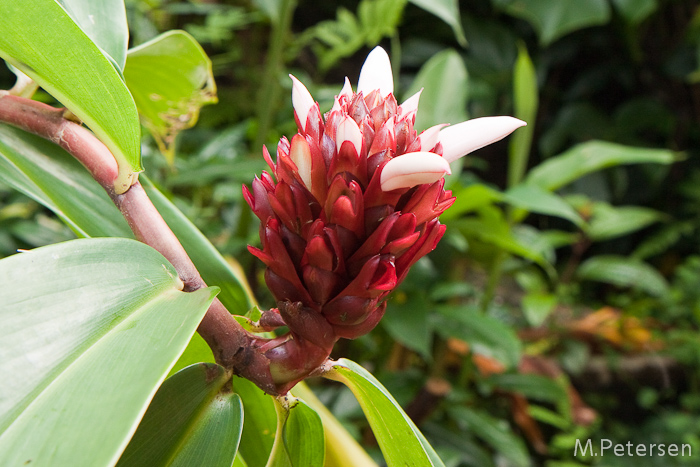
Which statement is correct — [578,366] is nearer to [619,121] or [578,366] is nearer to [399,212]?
[619,121]

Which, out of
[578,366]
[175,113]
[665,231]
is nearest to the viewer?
[175,113]

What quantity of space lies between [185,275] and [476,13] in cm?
216

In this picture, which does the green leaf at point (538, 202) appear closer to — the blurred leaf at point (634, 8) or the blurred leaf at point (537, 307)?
the blurred leaf at point (537, 307)

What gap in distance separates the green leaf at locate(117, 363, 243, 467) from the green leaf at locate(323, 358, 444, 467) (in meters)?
0.05

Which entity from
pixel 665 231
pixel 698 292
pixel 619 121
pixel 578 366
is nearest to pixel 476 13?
pixel 619 121

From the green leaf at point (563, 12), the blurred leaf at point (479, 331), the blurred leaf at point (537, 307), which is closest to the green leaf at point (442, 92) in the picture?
the blurred leaf at point (479, 331)

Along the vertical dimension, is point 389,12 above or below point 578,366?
above

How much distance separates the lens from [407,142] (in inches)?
9.7

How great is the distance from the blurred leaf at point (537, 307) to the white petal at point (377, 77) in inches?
35.8

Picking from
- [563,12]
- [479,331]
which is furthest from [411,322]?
[563,12]

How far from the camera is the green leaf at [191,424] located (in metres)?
0.23

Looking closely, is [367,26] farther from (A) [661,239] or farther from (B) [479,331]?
(A) [661,239]

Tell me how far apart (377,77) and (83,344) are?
0.19 m

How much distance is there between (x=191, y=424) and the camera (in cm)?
24
